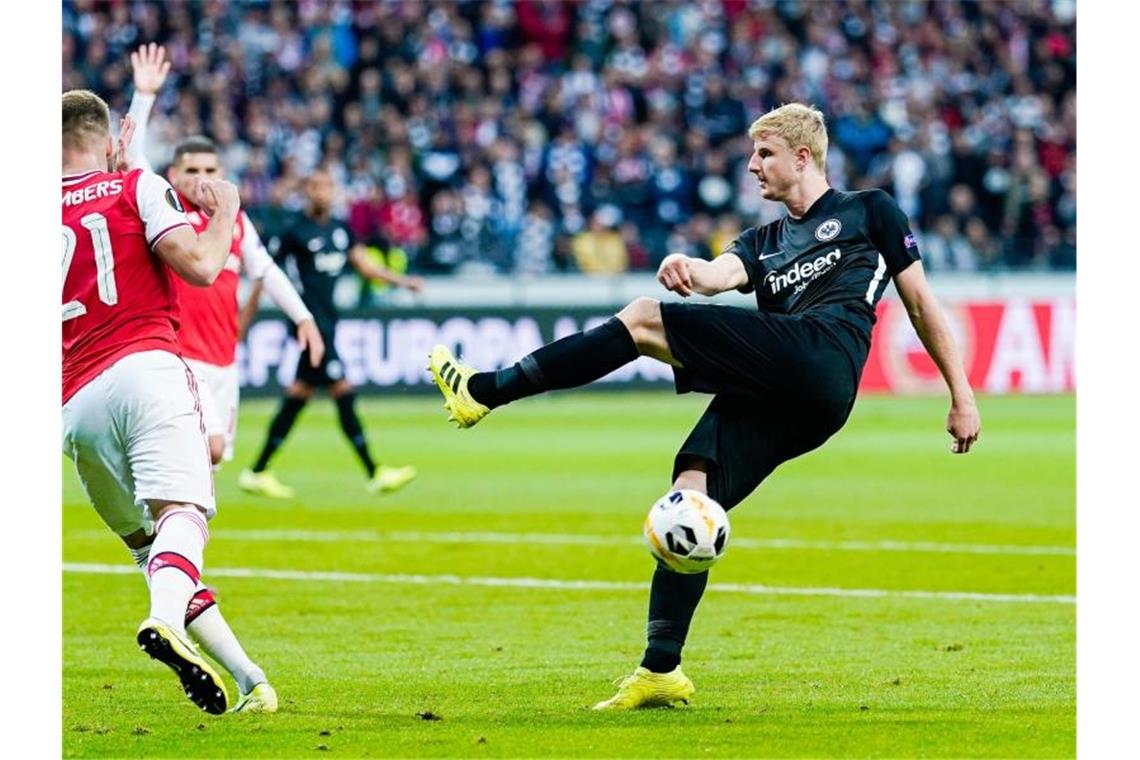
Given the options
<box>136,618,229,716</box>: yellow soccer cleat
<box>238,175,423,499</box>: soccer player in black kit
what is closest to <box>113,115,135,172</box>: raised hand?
<box>136,618,229,716</box>: yellow soccer cleat

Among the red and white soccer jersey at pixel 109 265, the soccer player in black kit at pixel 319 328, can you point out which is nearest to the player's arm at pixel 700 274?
the red and white soccer jersey at pixel 109 265

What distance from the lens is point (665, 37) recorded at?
31516 mm

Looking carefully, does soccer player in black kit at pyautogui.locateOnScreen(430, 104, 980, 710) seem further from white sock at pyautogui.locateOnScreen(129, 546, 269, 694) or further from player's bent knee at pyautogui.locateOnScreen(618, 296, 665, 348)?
white sock at pyautogui.locateOnScreen(129, 546, 269, 694)

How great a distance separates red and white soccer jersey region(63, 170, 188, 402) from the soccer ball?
191 centimetres

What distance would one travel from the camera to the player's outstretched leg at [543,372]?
6852 millimetres

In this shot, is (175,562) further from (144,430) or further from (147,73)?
(147,73)

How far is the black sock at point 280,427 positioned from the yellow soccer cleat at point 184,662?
937cm

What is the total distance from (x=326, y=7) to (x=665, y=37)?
5702 mm

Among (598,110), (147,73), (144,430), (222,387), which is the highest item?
(147,73)

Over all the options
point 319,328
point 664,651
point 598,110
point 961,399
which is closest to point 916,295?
point 961,399

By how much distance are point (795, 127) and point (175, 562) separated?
9.45 ft

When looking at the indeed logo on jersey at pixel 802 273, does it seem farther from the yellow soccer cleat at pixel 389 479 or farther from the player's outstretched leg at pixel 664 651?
the yellow soccer cleat at pixel 389 479

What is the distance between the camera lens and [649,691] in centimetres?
702

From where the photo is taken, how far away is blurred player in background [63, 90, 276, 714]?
21.5 feet
